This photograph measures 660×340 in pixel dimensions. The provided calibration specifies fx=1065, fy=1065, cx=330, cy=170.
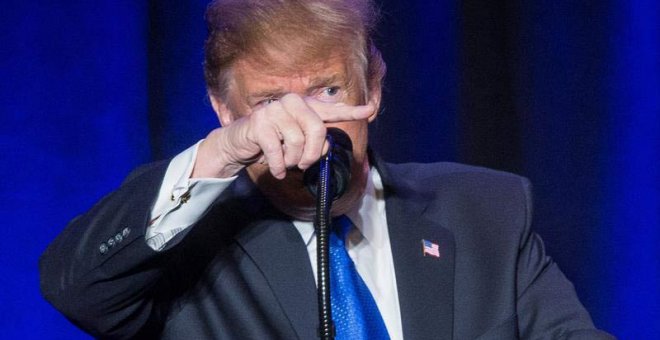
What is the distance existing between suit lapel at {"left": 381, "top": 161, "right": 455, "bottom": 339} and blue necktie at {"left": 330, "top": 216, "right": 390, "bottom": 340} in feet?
0.21

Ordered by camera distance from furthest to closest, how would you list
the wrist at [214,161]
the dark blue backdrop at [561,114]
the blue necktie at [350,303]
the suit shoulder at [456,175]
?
1. the dark blue backdrop at [561,114]
2. the suit shoulder at [456,175]
3. the blue necktie at [350,303]
4. the wrist at [214,161]

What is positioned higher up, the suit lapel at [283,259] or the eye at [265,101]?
the eye at [265,101]

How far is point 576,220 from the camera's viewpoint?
2273mm

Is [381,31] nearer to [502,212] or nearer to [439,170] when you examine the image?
[439,170]

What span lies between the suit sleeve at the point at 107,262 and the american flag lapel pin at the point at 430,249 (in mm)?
463

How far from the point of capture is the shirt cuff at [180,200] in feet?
4.52

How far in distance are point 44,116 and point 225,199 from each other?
1.57ft

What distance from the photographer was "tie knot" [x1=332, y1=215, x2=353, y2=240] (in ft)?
5.45

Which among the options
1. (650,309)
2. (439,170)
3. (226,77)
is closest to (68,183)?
(226,77)

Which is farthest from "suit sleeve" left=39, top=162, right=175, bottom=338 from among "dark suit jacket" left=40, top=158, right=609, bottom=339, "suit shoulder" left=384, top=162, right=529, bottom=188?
"suit shoulder" left=384, top=162, right=529, bottom=188

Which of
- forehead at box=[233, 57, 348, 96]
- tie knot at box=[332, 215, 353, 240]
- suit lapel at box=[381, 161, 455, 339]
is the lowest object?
suit lapel at box=[381, 161, 455, 339]

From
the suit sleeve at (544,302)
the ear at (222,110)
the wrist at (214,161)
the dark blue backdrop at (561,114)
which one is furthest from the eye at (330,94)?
the dark blue backdrop at (561,114)

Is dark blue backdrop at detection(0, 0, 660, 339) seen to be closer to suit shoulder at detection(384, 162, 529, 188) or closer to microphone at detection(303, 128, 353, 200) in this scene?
suit shoulder at detection(384, 162, 529, 188)

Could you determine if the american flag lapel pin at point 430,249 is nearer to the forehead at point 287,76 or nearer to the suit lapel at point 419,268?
the suit lapel at point 419,268
